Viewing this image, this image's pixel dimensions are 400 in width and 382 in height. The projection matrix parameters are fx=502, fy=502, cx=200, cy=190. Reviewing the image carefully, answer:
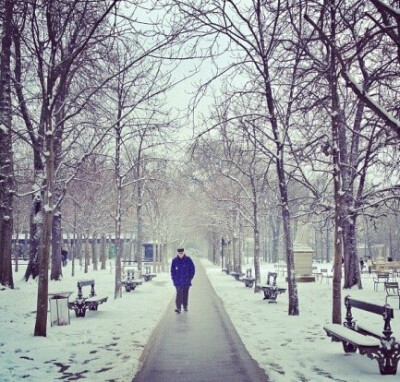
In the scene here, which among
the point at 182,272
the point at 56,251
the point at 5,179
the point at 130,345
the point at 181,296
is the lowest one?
the point at 130,345

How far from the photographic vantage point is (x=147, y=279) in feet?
92.0

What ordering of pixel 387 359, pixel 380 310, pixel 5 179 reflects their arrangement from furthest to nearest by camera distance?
pixel 5 179 < pixel 380 310 < pixel 387 359

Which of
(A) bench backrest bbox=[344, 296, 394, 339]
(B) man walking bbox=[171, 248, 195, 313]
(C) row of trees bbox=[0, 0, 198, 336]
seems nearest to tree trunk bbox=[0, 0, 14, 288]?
(C) row of trees bbox=[0, 0, 198, 336]

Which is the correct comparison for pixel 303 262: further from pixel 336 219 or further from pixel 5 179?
pixel 336 219

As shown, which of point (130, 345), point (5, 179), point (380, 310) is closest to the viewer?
point (380, 310)

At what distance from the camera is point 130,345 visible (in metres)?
8.67

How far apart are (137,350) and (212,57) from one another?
21.9 ft

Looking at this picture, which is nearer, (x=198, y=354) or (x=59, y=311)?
(x=198, y=354)

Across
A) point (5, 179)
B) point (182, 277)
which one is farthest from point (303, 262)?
point (5, 179)

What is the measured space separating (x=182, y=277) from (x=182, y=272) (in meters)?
0.18

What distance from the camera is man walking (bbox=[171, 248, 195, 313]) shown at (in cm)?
1387

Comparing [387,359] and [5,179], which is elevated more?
[5,179]

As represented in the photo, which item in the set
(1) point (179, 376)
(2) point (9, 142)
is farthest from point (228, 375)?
(2) point (9, 142)

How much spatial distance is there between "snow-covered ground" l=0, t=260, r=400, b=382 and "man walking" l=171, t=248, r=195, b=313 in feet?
2.42
